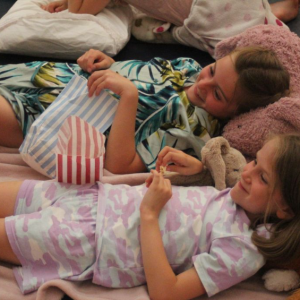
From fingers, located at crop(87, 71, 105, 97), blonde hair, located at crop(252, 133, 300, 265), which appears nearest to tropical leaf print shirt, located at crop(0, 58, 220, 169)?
fingers, located at crop(87, 71, 105, 97)

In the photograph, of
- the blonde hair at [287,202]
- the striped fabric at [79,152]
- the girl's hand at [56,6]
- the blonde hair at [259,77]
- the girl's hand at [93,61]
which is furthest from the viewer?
the girl's hand at [56,6]

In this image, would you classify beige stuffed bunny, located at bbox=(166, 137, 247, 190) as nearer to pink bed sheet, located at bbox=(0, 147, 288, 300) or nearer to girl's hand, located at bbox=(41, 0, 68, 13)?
pink bed sheet, located at bbox=(0, 147, 288, 300)

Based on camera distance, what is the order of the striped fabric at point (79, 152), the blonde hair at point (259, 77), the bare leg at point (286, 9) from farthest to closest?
1. the bare leg at point (286, 9)
2. the blonde hair at point (259, 77)
3. the striped fabric at point (79, 152)

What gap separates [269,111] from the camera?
112 centimetres

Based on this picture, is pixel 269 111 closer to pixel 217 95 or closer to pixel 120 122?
pixel 217 95

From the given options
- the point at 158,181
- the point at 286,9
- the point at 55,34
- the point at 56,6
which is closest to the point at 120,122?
the point at 158,181

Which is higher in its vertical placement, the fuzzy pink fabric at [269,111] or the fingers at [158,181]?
the fuzzy pink fabric at [269,111]

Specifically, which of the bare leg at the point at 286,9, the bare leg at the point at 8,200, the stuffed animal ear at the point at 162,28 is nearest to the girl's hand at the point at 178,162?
the bare leg at the point at 8,200

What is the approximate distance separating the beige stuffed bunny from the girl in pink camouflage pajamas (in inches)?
2.7

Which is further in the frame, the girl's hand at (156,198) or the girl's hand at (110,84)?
the girl's hand at (110,84)

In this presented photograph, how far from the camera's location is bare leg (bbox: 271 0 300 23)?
5.88 feet

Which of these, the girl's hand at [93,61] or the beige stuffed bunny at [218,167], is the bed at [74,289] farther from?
the girl's hand at [93,61]

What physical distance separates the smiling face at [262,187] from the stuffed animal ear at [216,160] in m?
0.10

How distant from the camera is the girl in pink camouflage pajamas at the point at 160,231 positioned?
34.7 inches
